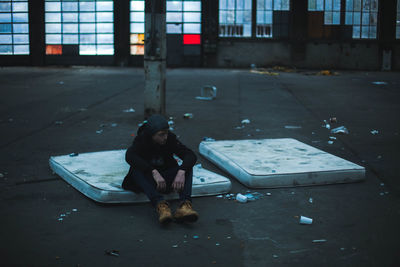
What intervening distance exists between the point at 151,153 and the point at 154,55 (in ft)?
15.6

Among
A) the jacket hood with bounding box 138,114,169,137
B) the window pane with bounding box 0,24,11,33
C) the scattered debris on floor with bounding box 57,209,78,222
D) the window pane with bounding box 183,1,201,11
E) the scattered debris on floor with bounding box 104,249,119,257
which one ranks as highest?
the window pane with bounding box 183,1,201,11

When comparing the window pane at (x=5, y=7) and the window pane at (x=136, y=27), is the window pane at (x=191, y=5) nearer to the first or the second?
the window pane at (x=136, y=27)

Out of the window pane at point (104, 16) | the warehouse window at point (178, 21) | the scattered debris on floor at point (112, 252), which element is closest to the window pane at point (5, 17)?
the window pane at point (104, 16)

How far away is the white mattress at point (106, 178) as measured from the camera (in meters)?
4.45

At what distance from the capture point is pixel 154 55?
8.93 meters

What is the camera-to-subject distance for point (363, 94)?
46.2 feet

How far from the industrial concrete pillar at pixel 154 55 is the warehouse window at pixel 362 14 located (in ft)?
63.0

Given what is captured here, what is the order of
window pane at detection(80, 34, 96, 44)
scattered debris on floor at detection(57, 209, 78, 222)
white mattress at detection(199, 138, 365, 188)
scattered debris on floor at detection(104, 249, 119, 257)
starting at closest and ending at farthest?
scattered debris on floor at detection(104, 249, 119, 257)
scattered debris on floor at detection(57, 209, 78, 222)
white mattress at detection(199, 138, 365, 188)
window pane at detection(80, 34, 96, 44)

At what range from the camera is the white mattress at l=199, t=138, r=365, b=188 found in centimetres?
502

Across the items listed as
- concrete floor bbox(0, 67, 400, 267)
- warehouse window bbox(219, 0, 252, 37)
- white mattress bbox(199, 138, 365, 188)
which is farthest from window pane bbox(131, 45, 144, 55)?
white mattress bbox(199, 138, 365, 188)

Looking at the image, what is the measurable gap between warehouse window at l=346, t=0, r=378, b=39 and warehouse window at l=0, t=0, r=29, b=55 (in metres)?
16.5

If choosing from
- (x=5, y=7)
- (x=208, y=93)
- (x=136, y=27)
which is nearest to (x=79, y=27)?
(x=136, y=27)

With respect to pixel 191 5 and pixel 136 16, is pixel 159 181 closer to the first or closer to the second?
pixel 191 5

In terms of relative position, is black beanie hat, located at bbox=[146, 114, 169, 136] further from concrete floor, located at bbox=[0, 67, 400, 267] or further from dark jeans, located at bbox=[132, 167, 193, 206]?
concrete floor, located at bbox=[0, 67, 400, 267]
